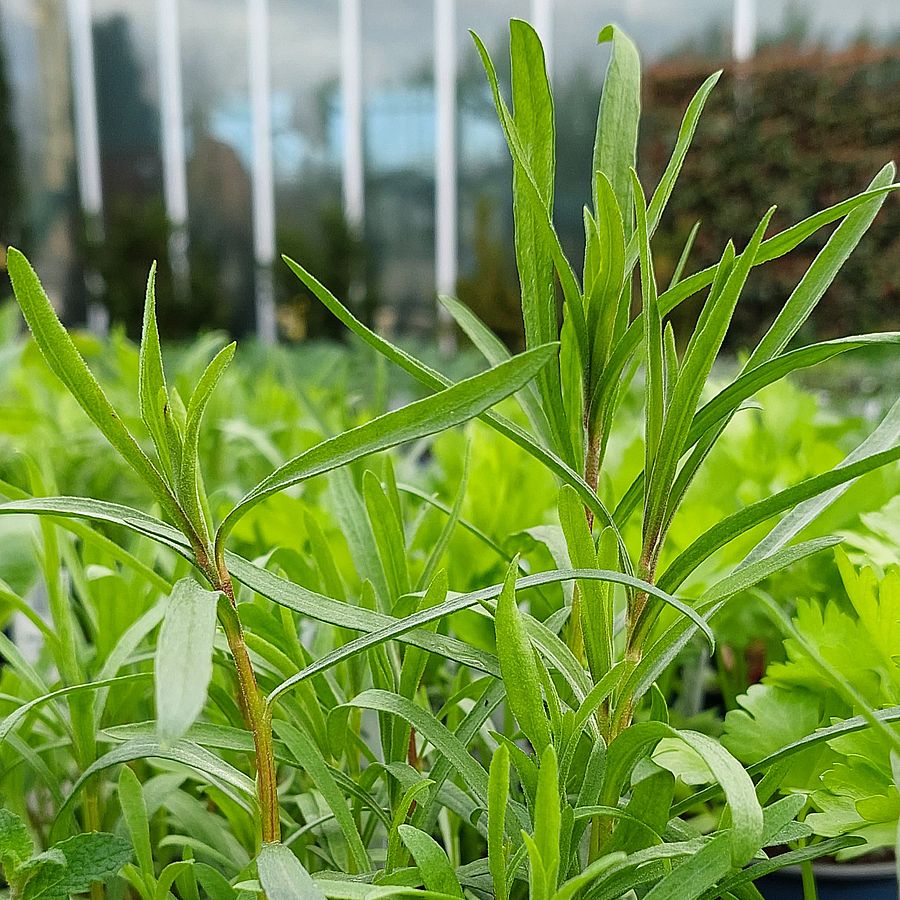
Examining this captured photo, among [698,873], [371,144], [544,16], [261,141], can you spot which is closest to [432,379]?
[698,873]

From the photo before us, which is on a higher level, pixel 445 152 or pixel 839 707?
pixel 445 152

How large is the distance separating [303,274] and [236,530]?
32 cm

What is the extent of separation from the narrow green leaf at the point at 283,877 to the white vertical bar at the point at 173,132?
718 cm

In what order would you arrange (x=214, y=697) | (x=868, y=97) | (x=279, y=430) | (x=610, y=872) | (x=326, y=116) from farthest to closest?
(x=326, y=116), (x=868, y=97), (x=279, y=430), (x=214, y=697), (x=610, y=872)

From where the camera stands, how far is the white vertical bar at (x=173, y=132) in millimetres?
6836

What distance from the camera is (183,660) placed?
0.70 ft

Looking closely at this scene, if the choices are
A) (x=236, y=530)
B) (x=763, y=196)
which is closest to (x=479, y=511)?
(x=236, y=530)

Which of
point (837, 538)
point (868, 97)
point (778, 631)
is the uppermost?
point (868, 97)

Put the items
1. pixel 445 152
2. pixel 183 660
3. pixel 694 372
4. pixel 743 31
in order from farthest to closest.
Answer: pixel 445 152 < pixel 743 31 < pixel 694 372 < pixel 183 660

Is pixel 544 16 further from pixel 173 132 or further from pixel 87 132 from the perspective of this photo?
pixel 87 132

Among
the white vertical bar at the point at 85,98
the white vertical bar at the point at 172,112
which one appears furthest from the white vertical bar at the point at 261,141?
the white vertical bar at the point at 85,98

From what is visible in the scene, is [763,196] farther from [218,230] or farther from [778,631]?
[778,631]

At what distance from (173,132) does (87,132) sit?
0.62m

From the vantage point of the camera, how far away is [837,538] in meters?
0.30
